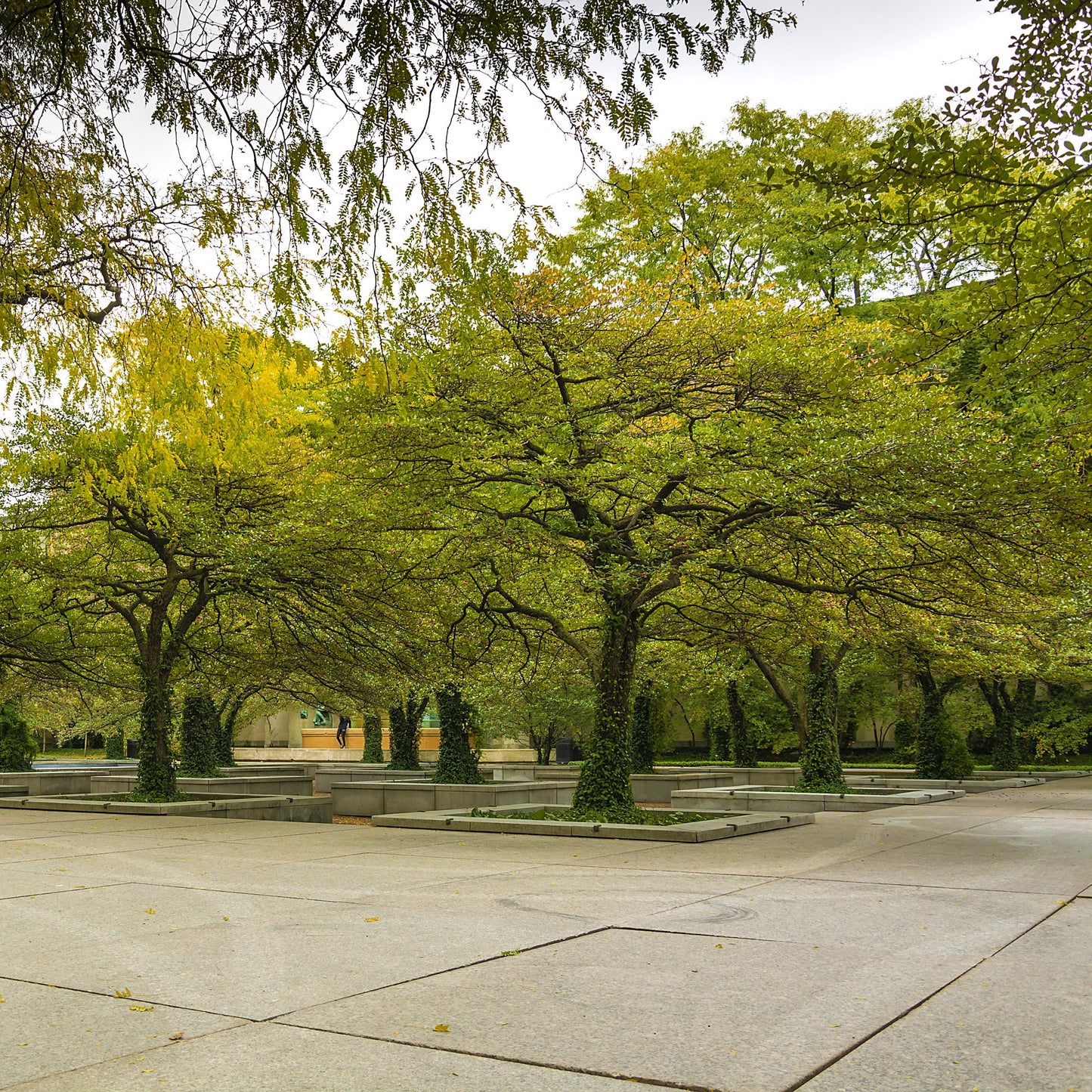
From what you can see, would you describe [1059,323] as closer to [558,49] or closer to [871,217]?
[871,217]

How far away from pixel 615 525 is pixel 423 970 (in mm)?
10152

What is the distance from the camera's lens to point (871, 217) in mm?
8102

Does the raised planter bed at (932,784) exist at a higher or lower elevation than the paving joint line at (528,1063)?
lower

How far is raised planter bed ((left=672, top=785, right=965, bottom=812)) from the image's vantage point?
2005 cm

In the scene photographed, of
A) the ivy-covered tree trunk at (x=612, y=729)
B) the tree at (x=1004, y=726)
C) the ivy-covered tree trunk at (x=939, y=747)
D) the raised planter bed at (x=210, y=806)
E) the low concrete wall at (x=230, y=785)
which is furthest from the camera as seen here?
the tree at (x=1004, y=726)

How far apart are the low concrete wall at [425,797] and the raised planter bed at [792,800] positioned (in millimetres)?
3064

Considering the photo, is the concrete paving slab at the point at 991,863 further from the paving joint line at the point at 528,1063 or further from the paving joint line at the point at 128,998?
the paving joint line at the point at 128,998

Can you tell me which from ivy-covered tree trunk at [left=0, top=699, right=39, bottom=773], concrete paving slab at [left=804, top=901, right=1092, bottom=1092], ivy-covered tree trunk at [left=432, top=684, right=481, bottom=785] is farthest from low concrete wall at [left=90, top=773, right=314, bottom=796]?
concrete paving slab at [left=804, top=901, right=1092, bottom=1092]

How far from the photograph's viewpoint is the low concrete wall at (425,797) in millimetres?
20953

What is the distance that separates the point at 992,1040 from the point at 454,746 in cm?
1911

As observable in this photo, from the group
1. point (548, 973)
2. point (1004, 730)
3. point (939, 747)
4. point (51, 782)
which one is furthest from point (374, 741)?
point (548, 973)

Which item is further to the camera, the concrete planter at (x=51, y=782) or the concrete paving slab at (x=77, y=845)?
the concrete planter at (x=51, y=782)

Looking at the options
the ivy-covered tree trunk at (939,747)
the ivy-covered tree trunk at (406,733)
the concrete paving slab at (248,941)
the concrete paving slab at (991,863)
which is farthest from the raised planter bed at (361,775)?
the concrete paving slab at (248,941)

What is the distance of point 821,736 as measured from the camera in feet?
74.0
